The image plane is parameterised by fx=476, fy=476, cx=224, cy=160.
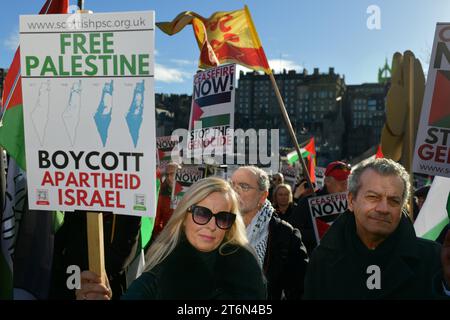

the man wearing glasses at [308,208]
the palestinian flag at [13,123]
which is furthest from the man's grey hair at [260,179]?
the palestinian flag at [13,123]

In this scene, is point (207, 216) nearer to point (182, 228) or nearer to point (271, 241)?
point (182, 228)

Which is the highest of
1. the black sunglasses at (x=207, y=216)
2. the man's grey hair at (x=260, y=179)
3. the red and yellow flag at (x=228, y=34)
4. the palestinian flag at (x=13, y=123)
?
the red and yellow flag at (x=228, y=34)

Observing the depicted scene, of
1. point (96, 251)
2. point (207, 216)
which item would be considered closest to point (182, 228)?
point (207, 216)

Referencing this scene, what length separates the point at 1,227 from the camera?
3.23m

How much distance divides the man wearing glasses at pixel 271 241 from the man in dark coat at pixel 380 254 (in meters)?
0.79

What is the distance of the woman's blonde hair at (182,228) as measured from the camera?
227 cm

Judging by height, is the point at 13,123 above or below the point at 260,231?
above

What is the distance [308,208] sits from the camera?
4746mm

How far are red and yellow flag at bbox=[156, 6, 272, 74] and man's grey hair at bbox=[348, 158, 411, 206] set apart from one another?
12.2 ft

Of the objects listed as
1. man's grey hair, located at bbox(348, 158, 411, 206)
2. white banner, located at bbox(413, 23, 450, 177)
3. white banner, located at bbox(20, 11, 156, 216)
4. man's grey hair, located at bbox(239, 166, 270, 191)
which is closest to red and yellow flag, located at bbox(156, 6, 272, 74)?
white banner, located at bbox(413, 23, 450, 177)

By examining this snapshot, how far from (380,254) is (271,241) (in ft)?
3.46

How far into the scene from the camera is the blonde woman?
2170 mm

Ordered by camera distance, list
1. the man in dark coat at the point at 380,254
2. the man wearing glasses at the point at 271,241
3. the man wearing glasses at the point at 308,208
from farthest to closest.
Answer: the man wearing glasses at the point at 308,208, the man wearing glasses at the point at 271,241, the man in dark coat at the point at 380,254

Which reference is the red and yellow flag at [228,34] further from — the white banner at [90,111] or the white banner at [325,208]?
the white banner at [90,111]
